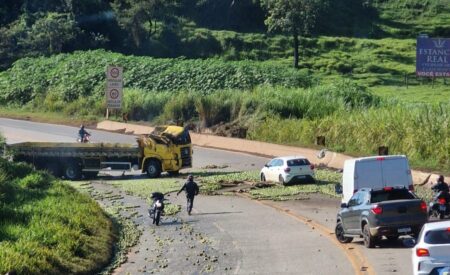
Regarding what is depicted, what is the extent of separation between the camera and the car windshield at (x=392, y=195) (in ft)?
87.6

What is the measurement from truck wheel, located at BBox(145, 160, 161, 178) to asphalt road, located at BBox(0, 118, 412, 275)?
28.2ft

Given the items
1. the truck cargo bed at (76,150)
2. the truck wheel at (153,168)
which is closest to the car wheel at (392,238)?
the truck cargo bed at (76,150)

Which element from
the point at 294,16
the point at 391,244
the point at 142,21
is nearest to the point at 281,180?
the point at 391,244

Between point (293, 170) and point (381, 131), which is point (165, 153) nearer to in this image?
point (293, 170)

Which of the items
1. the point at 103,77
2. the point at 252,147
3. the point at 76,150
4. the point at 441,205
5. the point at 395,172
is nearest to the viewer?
the point at 441,205

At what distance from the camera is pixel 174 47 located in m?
104

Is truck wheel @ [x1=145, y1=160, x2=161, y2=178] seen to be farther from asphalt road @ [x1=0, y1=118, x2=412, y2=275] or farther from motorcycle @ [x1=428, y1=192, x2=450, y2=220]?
motorcycle @ [x1=428, y1=192, x2=450, y2=220]

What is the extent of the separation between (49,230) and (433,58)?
107 feet

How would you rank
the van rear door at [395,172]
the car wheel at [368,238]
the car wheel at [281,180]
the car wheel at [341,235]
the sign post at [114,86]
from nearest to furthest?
the car wheel at [368,238] < the car wheel at [341,235] < the van rear door at [395,172] < the car wheel at [281,180] < the sign post at [114,86]

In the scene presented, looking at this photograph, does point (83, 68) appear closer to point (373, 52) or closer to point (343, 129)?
point (373, 52)

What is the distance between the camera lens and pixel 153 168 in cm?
5159

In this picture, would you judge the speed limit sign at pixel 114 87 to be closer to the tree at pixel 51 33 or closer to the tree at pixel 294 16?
the tree at pixel 51 33

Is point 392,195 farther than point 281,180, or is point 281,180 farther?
point 281,180

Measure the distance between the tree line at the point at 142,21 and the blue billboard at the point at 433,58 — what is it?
4260 cm
